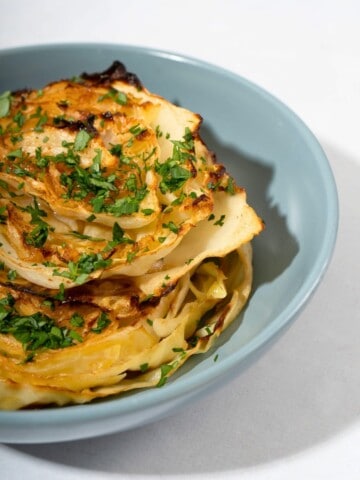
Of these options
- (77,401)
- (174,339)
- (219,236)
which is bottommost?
(77,401)

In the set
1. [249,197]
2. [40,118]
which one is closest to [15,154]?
[40,118]

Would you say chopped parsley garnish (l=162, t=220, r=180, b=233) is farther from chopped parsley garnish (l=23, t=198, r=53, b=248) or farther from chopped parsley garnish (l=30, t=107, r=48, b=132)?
chopped parsley garnish (l=30, t=107, r=48, b=132)

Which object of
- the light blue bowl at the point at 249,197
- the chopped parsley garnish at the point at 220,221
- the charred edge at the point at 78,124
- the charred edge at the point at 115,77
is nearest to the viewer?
the light blue bowl at the point at 249,197

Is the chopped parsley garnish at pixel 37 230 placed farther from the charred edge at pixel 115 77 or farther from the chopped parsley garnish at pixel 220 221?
the charred edge at pixel 115 77

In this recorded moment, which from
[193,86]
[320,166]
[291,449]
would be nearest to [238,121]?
[193,86]

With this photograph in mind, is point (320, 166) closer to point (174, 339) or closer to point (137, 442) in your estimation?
point (174, 339)

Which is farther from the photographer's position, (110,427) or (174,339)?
(174,339)

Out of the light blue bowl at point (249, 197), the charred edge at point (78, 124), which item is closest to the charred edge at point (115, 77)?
the charred edge at point (78, 124)

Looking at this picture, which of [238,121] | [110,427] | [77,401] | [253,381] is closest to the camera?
[110,427]
